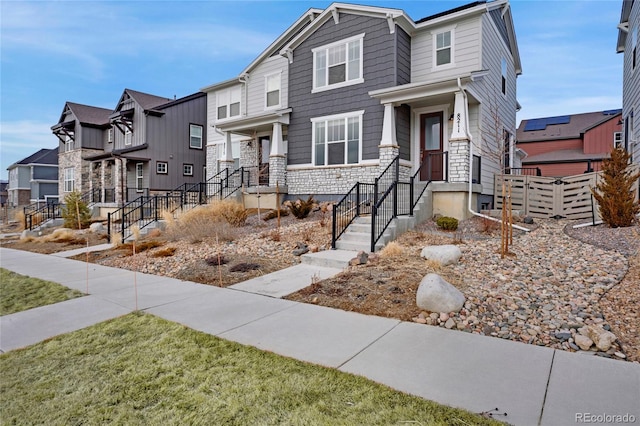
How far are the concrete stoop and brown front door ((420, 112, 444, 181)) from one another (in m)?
2.95

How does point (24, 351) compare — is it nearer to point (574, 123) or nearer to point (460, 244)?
point (460, 244)

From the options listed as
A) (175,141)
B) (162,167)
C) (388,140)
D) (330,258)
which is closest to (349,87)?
(388,140)

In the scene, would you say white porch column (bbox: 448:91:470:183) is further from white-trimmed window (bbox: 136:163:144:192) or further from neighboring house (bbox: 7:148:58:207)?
neighboring house (bbox: 7:148:58:207)

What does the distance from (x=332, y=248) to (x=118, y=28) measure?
34.1 feet

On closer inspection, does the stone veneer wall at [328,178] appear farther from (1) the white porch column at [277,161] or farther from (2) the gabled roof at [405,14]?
(2) the gabled roof at [405,14]

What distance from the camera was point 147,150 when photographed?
23.8 metres

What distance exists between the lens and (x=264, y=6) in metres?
11.2

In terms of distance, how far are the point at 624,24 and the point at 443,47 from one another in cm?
854

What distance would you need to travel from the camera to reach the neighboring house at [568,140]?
24875 mm

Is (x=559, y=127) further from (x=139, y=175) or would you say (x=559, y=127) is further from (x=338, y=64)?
(x=139, y=175)

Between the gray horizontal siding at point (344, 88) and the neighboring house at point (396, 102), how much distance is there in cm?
4

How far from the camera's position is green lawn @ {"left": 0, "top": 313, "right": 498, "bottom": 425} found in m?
2.51

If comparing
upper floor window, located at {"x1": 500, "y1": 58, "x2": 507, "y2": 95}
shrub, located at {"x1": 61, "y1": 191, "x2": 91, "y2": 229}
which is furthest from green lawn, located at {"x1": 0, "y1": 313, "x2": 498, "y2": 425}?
upper floor window, located at {"x1": 500, "y1": 58, "x2": 507, "y2": 95}

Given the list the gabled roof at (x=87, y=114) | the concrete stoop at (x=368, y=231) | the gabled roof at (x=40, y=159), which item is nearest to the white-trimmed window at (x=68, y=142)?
the gabled roof at (x=87, y=114)
